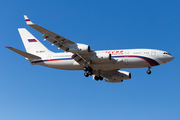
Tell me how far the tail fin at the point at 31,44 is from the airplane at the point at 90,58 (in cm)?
70

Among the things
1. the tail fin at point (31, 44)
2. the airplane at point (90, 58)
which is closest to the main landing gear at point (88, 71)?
the airplane at point (90, 58)

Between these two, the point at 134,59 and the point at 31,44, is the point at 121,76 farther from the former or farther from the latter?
the point at 31,44

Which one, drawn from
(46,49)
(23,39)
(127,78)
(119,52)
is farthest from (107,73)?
(23,39)

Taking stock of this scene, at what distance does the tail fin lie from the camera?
158ft

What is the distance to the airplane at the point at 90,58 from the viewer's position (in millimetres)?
40781

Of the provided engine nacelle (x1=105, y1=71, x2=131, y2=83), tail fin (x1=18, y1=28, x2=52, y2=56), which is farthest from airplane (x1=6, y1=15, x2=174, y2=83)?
tail fin (x1=18, y1=28, x2=52, y2=56)

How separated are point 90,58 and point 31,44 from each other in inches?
469

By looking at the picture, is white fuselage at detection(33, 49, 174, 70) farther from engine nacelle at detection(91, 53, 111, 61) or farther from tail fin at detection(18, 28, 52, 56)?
tail fin at detection(18, 28, 52, 56)

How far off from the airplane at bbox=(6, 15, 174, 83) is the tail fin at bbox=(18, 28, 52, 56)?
70 centimetres

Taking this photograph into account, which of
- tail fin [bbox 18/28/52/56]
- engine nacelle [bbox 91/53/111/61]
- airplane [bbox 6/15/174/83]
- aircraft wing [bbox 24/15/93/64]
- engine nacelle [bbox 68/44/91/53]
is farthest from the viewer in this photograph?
tail fin [bbox 18/28/52/56]

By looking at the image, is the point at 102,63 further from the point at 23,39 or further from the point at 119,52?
the point at 23,39

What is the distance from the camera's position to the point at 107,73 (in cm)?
4812

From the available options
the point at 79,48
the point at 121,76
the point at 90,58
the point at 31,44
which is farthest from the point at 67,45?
the point at 121,76

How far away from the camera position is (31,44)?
4906cm
